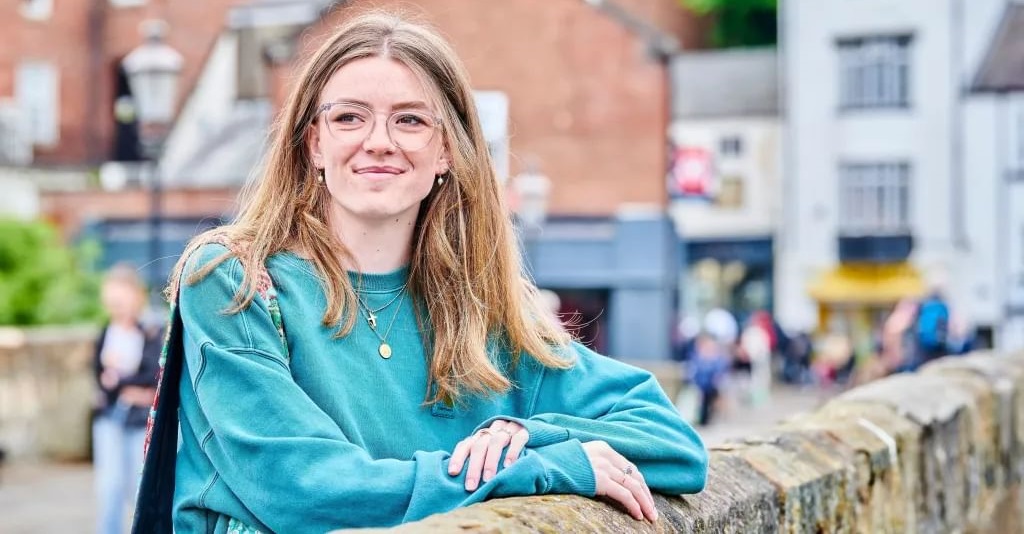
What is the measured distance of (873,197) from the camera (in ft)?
124

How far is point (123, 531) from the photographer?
8133 mm

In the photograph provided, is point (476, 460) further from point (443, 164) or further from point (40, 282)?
point (40, 282)

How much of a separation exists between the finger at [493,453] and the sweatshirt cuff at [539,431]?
5cm

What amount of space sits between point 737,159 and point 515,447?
122 ft

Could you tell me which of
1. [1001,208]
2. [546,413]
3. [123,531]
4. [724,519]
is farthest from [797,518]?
[1001,208]

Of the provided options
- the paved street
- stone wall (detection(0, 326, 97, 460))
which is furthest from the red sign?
stone wall (detection(0, 326, 97, 460))

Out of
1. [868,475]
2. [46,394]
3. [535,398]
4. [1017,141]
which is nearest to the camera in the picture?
[535,398]

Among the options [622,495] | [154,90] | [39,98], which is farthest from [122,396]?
[39,98]

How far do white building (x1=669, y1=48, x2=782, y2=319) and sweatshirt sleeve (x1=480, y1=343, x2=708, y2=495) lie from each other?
35769 mm

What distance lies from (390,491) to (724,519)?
0.91 m

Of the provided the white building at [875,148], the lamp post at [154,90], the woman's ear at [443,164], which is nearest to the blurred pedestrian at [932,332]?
the lamp post at [154,90]

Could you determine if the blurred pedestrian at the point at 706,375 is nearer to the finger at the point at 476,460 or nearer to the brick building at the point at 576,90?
the brick building at the point at 576,90

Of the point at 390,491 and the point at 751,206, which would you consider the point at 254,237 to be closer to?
the point at 390,491

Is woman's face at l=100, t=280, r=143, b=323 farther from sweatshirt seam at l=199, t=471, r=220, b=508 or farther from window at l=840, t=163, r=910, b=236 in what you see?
window at l=840, t=163, r=910, b=236
